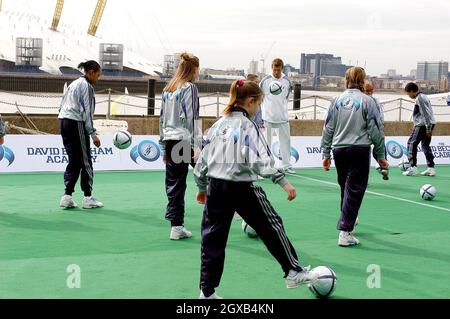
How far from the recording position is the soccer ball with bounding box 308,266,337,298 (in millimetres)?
6270

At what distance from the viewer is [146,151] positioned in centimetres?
1636

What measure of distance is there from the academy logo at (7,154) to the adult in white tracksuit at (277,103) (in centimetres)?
527

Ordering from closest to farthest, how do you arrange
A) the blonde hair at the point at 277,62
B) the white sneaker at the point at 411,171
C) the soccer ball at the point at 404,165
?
the blonde hair at the point at 277,62, the white sneaker at the point at 411,171, the soccer ball at the point at 404,165

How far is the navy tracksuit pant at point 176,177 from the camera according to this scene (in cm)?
852

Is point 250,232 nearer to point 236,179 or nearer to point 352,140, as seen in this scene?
point 352,140

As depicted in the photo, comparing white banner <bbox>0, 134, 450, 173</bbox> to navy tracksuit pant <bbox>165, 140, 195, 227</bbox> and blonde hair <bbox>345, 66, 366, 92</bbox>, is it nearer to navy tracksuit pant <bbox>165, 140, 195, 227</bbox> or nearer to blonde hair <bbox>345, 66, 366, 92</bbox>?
navy tracksuit pant <bbox>165, 140, 195, 227</bbox>

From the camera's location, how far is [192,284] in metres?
6.70

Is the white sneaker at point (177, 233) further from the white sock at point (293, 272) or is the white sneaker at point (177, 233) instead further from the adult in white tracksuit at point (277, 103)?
the adult in white tracksuit at point (277, 103)

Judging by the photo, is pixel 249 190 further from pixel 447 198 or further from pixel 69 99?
pixel 447 198

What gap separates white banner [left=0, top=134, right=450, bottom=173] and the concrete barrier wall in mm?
2853

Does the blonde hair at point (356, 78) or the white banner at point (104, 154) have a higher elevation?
the blonde hair at point (356, 78)

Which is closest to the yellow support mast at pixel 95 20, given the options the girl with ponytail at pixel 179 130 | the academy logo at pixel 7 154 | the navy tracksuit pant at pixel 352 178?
the academy logo at pixel 7 154

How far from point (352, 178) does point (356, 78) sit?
1.15 meters

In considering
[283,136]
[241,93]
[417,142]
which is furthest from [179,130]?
[417,142]
